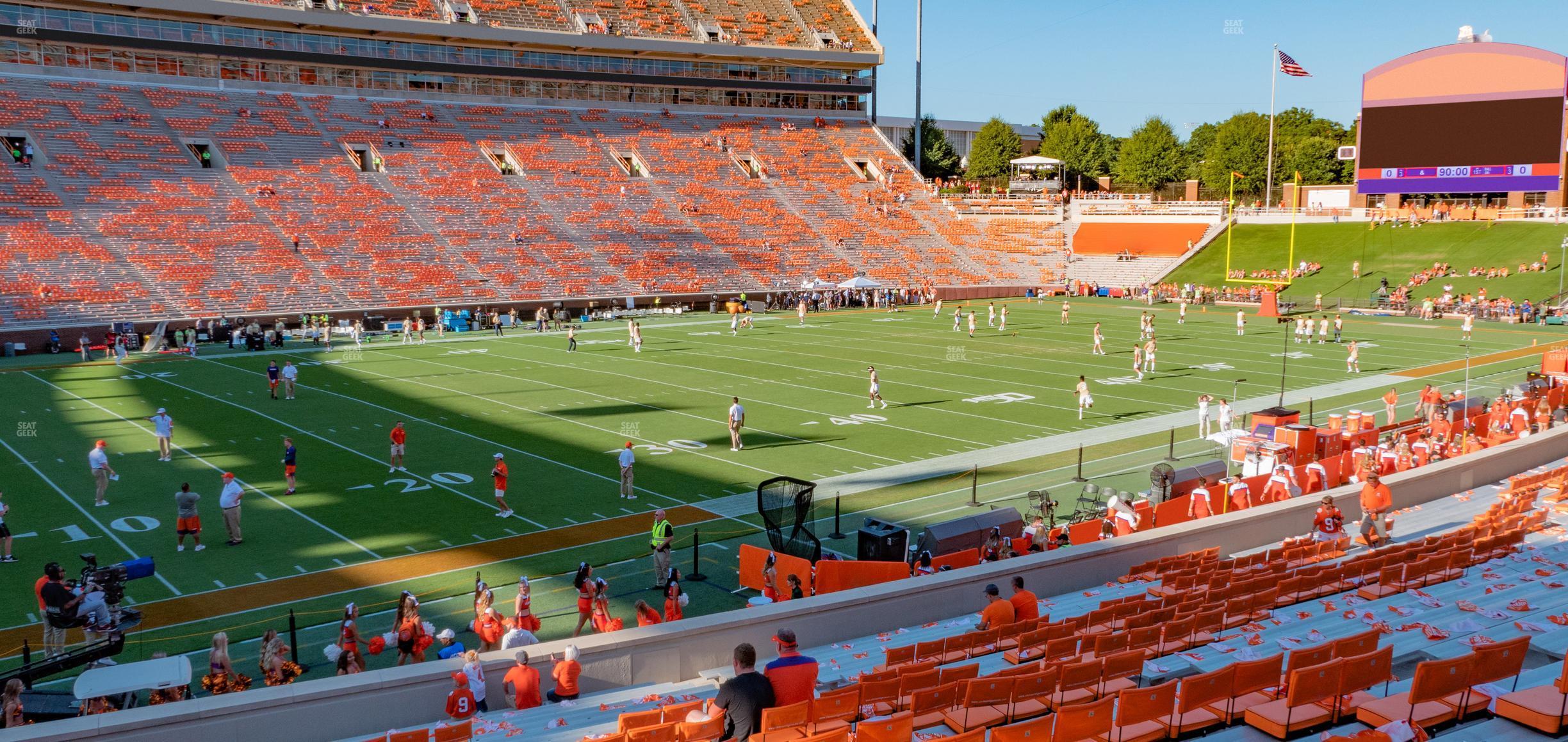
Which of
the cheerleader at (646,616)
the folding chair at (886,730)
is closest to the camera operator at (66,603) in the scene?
the cheerleader at (646,616)

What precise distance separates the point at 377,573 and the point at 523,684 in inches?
277

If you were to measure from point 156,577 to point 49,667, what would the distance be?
6192 millimetres

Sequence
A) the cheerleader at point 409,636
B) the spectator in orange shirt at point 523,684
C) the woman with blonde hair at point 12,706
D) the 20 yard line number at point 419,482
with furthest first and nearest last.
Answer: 1. the 20 yard line number at point 419,482
2. the cheerleader at point 409,636
3. the spectator in orange shirt at point 523,684
4. the woman with blonde hair at point 12,706

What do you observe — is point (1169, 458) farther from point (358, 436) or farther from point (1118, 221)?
point (1118, 221)

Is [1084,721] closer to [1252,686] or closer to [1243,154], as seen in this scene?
[1252,686]

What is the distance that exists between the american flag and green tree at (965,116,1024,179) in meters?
46.8

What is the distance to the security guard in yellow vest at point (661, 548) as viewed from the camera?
1559 centimetres

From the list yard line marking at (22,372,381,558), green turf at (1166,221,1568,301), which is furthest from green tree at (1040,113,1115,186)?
yard line marking at (22,372,381,558)

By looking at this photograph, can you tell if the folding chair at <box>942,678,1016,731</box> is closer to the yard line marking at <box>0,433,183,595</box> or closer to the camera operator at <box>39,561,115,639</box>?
the camera operator at <box>39,561,115,639</box>

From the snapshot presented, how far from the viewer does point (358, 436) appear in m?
25.7

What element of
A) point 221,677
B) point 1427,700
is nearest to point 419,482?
point 221,677

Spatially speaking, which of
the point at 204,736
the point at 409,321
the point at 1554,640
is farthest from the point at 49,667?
the point at 409,321

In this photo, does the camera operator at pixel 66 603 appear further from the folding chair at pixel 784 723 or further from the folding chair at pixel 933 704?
the folding chair at pixel 933 704

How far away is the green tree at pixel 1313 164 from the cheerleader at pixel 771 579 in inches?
3260
